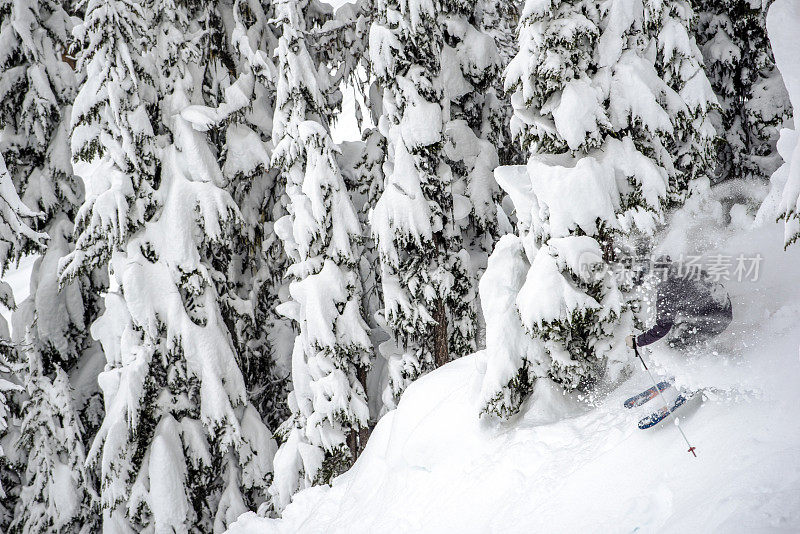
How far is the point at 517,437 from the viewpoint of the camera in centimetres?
650

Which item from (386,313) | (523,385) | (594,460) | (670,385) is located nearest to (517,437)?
(523,385)

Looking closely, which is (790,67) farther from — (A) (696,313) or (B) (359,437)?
(B) (359,437)

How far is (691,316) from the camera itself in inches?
249

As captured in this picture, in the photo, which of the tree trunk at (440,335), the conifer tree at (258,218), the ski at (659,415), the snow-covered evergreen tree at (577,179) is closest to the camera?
the ski at (659,415)

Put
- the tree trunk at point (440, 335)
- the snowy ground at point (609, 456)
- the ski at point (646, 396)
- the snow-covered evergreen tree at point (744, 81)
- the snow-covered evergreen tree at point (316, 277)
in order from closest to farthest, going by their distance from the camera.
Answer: the snowy ground at point (609, 456)
the ski at point (646, 396)
the snow-covered evergreen tree at point (316, 277)
the tree trunk at point (440, 335)
the snow-covered evergreen tree at point (744, 81)

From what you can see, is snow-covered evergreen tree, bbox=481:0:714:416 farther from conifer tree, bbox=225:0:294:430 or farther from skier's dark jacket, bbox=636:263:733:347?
conifer tree, bbox=225:0:294:430

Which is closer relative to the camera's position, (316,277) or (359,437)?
(316,277)

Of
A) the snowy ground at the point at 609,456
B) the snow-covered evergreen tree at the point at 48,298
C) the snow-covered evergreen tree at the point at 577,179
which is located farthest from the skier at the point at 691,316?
the snow-covered evergreen tree at the point at 48,298

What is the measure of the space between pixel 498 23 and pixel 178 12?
21.6 feet

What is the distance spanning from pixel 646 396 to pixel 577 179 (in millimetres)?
2315

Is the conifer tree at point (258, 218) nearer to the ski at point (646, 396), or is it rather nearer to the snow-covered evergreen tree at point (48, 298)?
the snow-covered evergreen tree at point (48, 298)

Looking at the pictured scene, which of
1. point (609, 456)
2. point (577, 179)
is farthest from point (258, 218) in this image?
point (609, 456)

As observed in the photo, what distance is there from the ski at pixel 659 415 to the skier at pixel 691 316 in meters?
0.84

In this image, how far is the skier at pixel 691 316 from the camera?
6172mm
